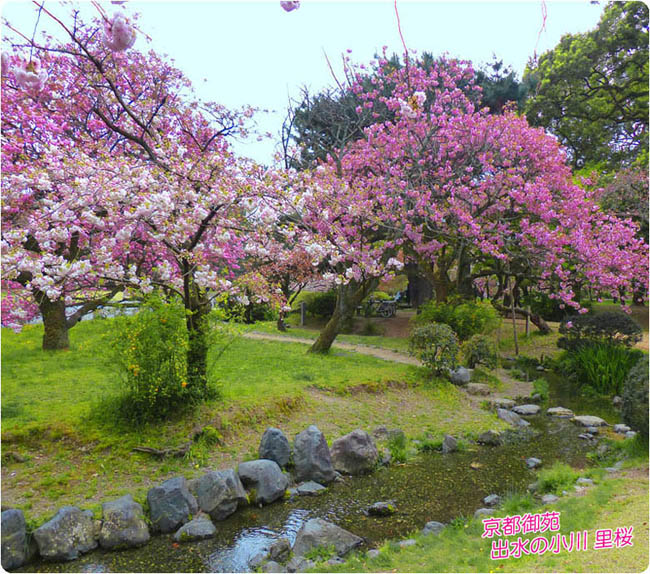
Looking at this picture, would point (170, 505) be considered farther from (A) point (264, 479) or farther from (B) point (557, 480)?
(B) point (557, 480)

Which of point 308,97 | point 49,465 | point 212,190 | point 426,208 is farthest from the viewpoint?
point 308,97

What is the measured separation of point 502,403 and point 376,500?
4308 millimetres

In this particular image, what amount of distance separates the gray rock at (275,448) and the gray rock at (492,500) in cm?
215

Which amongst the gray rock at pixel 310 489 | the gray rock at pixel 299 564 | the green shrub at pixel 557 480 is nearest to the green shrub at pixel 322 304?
the gray rock at pixel 310 489

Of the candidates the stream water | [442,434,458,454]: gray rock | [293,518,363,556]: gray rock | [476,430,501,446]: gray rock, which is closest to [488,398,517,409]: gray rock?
the stream water

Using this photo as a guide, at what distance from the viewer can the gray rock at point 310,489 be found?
5070mm

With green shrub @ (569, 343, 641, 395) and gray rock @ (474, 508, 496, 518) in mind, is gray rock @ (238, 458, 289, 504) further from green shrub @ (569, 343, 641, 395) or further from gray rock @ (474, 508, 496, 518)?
green shrub @ (569, 343, 641, 395)

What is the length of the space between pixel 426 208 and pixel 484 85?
7.75 meters

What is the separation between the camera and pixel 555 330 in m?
15.0

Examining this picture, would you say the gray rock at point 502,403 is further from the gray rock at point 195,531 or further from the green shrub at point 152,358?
the gray rock at point 195,531

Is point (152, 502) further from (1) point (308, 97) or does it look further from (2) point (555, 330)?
(2) point (555, 330)

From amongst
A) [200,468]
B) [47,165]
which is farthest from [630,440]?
[47,165]

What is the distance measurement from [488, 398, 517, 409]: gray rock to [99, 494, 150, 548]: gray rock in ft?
20.1

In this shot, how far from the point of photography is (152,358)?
18.0ft
